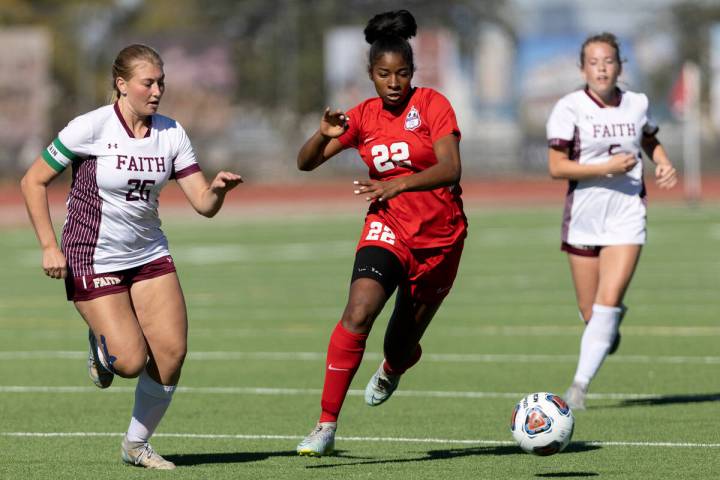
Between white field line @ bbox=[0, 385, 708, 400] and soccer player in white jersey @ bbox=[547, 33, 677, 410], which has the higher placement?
soccer player in white jersey @ bbox=[547, 33, 677, 410]

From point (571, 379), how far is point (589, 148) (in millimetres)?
2170

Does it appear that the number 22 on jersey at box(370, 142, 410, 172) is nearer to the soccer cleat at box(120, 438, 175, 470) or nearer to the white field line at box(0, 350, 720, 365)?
the soccer cleat at box(120, 438, 175, 470)

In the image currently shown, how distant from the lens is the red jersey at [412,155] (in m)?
7.99

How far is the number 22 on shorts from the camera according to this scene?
8062mm

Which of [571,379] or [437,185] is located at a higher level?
[437,185]

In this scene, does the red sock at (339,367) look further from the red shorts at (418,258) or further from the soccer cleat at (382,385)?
the soccer cleat at (382,385)

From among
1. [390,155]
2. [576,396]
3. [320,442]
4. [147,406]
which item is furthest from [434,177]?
[576,396]

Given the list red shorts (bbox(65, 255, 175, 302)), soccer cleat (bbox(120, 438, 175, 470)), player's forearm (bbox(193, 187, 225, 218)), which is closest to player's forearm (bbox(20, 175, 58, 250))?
red shorts (bbox(65, 255, 175, 302))

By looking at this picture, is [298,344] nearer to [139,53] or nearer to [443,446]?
[443,446]

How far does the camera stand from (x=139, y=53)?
25.3 feet

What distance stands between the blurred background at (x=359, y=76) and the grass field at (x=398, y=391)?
104 ft

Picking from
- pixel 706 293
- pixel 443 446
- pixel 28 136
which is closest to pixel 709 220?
pixel 706 293

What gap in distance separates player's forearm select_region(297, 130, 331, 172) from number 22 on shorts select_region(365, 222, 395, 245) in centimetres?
47

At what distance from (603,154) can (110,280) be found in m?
3.83
